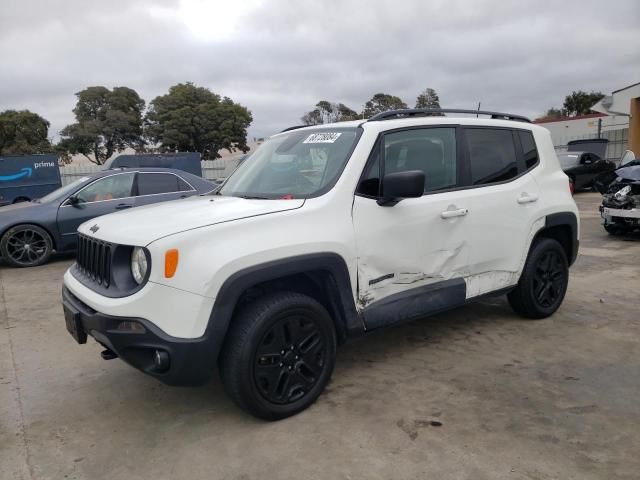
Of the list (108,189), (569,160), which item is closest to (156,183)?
(108,189)

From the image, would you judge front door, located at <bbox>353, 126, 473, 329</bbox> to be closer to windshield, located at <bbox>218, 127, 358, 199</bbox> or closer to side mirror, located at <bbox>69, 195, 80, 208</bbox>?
windshield, located at <bbox>218, 127, 358, 199</bbox>

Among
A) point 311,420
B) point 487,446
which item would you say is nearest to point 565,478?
point 487,446

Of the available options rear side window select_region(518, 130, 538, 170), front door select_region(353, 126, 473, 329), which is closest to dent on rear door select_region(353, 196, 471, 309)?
front door select_region(353, 126, 473, 329)

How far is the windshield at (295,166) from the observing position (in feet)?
11.2

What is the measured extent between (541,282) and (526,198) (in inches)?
33.6

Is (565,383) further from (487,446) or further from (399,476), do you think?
(399,476)

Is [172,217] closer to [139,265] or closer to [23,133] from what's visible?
[139,265]

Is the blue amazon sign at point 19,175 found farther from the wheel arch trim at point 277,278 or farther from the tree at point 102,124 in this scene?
the tree at point 102,124

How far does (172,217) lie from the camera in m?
3.10

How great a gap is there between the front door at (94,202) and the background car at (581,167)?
46.2 feet

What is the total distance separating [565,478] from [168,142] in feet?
138

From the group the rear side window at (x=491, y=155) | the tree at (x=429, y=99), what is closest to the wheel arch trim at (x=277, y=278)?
the rear side window at (x=491, y=155)

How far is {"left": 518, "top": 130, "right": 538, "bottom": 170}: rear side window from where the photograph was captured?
453cm

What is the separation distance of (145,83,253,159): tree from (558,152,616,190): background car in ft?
98.0
